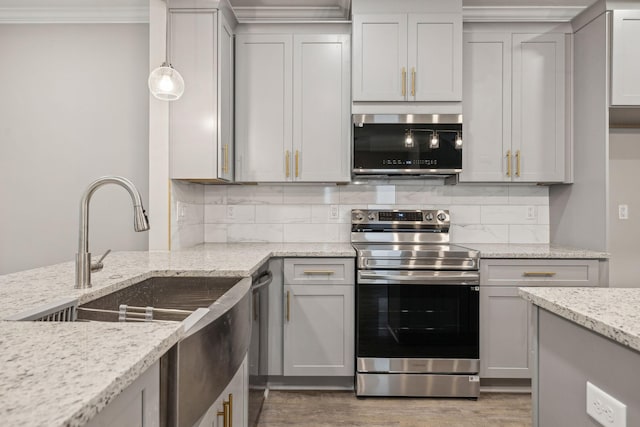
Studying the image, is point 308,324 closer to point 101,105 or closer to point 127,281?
point 127,281

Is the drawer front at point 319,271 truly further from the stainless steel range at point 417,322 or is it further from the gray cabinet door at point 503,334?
the gray cabinet door at point 503,334

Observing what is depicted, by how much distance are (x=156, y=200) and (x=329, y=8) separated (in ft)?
6.19

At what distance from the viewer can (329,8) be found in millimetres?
2902

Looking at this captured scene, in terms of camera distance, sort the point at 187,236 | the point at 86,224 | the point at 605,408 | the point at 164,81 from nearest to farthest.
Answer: the point at 605,408 < the point at 86,224 < the point at 164,81 < the point at 187,236

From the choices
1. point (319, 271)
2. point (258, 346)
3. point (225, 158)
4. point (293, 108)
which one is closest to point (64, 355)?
point (258, 346)

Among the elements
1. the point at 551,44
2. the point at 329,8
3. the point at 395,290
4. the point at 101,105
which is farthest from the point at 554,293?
the point at 101,105

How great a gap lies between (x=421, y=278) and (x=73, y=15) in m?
3.16

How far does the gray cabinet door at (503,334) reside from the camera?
244 centimetres

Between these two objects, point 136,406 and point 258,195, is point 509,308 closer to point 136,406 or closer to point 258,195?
point 258,195

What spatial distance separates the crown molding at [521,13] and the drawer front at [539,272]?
5.82 ft

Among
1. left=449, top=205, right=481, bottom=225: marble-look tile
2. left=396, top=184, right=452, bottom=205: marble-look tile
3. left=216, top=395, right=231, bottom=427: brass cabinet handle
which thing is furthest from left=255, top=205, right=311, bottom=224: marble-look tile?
left=216, top=395, right=231, bottom=427: brass cabinet handle

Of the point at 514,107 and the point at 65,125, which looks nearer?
the point at 514,107

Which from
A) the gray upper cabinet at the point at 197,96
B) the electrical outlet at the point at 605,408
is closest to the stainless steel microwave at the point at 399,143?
the gray upper cabinet at the point at 197,96

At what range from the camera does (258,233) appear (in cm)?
308
